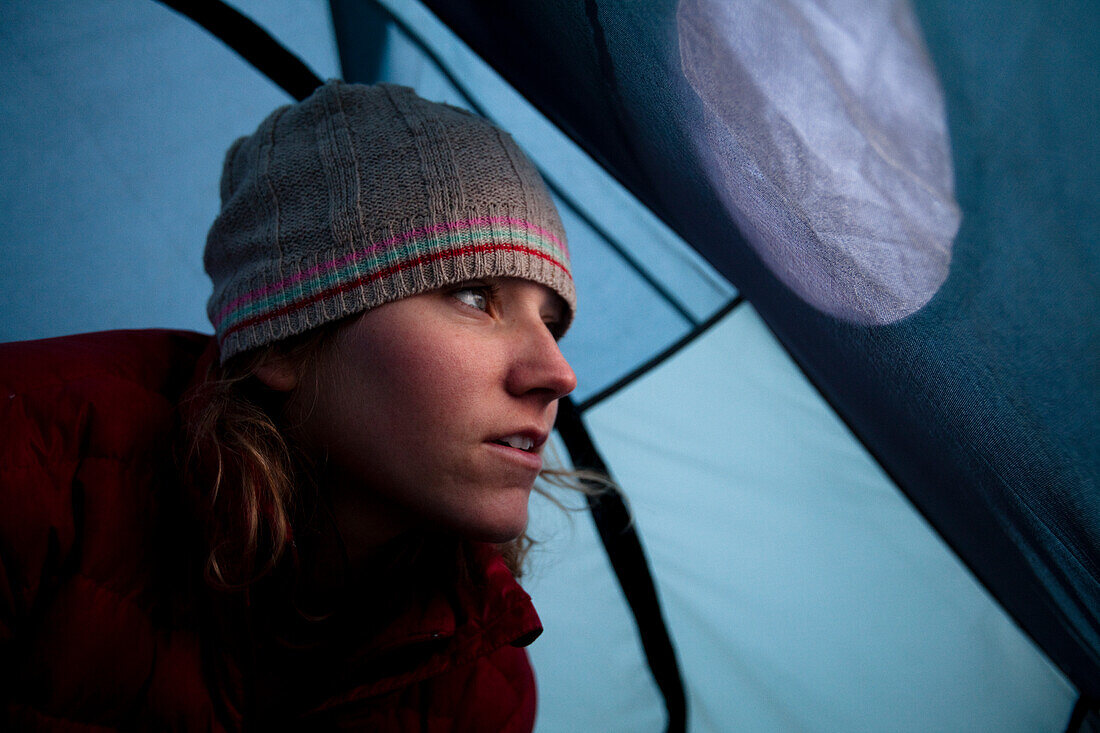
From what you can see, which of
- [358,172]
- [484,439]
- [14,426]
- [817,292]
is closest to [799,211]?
[817,292]

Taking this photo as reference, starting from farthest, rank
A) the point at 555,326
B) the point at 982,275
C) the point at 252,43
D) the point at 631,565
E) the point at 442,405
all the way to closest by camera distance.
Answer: the point at 631,565
the point at 252,43
the point at 555,326
the point at 442,405
the point at 982,275

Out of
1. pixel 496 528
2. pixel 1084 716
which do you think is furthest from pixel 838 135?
pixel 1084 716

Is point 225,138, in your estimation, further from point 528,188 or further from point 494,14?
point 528,188

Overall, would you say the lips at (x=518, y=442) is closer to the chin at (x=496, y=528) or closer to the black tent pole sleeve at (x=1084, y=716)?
the chin at (x=496, y=528)

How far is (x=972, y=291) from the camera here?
46cm

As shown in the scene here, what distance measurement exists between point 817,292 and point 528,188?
44 centimetres

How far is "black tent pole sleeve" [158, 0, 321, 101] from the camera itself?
130 cm

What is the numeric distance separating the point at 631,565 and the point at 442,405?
0.99 meters

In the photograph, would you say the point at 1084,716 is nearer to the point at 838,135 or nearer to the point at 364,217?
the point at 838,135

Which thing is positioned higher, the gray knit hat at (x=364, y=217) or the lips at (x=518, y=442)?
the gray knit hat at (x=364, y=217)

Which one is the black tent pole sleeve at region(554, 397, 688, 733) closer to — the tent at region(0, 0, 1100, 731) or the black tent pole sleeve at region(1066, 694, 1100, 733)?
the tent at region(0, 0, 1100, 731)

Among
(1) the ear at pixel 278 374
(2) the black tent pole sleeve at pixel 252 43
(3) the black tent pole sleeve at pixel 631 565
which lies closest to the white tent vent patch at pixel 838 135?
(1) the ear at pixel 278 374

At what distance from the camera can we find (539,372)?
77cm

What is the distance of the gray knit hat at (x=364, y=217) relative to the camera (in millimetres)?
799
